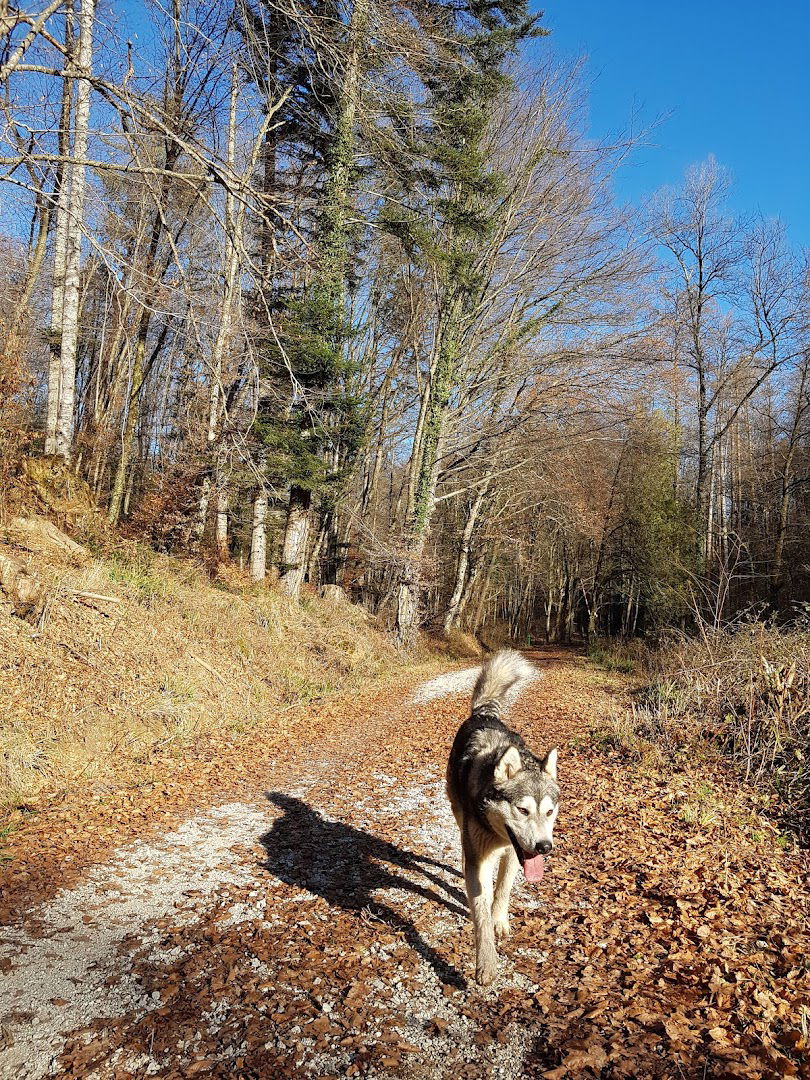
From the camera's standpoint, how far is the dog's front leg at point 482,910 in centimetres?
364

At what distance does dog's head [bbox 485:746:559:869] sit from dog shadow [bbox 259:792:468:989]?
1.01 meters

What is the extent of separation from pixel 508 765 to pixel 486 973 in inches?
46.6

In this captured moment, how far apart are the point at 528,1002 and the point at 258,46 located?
890cm

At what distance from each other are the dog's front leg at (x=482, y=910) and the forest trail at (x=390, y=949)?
5.8 inches

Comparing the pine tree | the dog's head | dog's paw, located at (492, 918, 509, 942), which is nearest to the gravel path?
dog's paw, located at (492, 918, 509, 942)

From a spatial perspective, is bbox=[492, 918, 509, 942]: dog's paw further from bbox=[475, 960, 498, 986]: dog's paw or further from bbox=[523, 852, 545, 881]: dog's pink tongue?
bbox=[523, 852, 545, 881]: dog's pink tongue

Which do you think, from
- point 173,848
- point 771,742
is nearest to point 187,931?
point 173,848

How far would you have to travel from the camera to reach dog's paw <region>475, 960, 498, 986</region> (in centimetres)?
361

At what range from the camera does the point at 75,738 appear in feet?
23.0

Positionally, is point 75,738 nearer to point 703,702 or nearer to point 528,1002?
point 528,1002

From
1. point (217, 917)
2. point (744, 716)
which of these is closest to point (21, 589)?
point (217, 917)

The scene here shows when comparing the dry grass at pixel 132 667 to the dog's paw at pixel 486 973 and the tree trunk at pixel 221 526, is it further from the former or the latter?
the dog's paw at pixel 486 973

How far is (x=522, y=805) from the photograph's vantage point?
3695 mm

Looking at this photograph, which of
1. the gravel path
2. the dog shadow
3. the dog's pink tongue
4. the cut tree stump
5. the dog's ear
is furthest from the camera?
the cut tree stump
